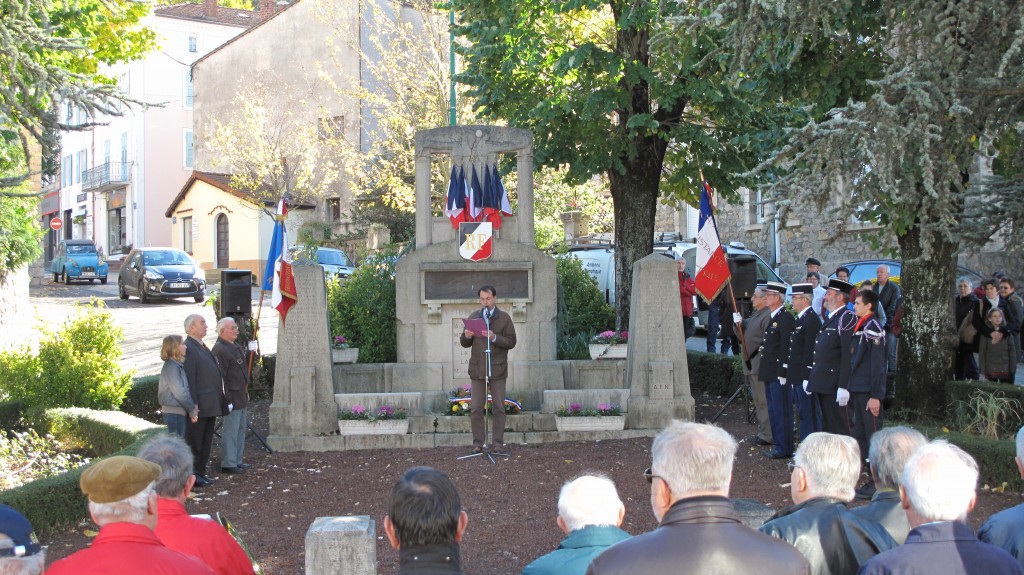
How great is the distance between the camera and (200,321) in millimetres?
9977

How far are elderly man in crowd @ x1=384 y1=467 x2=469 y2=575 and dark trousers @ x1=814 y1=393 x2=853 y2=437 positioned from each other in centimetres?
677

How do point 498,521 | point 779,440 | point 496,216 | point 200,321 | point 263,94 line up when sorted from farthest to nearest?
1. point 263,94
2. point 496,216
3. point 779,440
4. point 200,321
5. point 498,521

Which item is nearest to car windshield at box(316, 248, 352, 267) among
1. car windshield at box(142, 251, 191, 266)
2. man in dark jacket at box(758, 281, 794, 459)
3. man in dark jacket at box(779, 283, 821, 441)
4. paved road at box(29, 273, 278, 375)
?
paved road at box(29, 273, 278, 375)

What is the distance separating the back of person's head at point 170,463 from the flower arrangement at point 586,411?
7.57 meters

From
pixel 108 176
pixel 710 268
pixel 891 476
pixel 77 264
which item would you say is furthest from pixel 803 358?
pixel 108 176

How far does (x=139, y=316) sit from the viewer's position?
2661cm

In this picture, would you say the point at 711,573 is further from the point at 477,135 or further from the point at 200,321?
the point at 477,135

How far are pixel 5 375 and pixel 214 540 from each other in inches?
385

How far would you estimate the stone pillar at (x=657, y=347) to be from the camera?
11.9 metres

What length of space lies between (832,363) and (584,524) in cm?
642

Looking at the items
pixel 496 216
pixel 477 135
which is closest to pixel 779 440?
pixel 496 216

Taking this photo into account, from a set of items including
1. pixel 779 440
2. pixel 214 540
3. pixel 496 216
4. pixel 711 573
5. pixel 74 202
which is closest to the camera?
pixel 711 573

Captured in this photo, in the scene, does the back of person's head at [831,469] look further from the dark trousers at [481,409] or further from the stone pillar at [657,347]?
the stone pillar at [657,347]

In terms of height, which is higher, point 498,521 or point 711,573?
point 711,573
